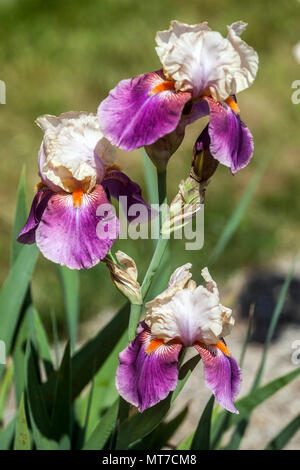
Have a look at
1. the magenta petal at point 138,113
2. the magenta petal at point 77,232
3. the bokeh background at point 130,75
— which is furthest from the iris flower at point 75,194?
the bokeh background at point 130,75

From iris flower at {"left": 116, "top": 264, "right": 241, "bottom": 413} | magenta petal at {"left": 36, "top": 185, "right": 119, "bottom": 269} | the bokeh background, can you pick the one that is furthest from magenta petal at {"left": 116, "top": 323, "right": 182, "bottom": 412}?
the bokeh background

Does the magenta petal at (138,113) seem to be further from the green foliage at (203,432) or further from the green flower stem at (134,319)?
the green foliage at (203,432)

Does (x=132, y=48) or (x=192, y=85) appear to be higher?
(x=132, y=48)

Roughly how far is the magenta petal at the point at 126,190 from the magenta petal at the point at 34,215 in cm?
10

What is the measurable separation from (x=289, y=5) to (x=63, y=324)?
3.27m

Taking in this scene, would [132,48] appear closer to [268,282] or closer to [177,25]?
[268,282]

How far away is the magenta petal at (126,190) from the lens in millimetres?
1087

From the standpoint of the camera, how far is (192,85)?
38.0 inches

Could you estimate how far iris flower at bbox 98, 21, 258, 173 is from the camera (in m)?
0.93

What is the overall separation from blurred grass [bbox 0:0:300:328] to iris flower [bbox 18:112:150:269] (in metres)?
1.64

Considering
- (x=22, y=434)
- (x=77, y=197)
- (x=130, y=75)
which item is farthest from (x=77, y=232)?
(x=130, y=75)

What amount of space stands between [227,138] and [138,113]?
12 cm
